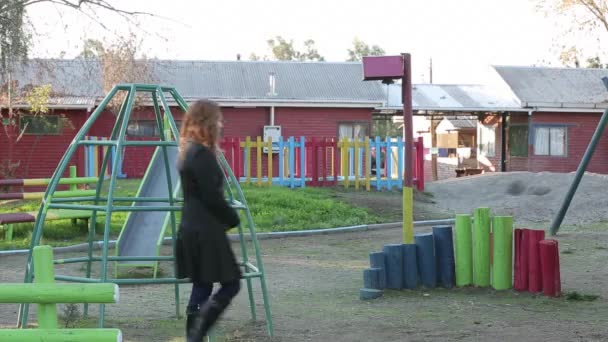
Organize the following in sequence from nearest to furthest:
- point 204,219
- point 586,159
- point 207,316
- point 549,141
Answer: point 204,219
point 207,316
point 586,159
point 549,141

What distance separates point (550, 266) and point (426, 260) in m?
1.16

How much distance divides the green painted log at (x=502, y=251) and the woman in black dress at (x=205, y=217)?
151 inches

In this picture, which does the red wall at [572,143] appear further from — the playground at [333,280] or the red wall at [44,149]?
the playground at [333,280]

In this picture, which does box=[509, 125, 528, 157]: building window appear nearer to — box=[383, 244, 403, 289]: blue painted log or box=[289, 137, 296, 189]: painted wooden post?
box=[289, 137, 296, 189]: painted wooden post

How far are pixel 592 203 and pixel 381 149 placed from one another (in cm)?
583

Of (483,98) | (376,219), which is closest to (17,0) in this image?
(376,219)

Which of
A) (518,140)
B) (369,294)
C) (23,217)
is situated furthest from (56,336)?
(518,140)

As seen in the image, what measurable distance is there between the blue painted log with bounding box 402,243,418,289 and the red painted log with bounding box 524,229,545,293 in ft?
3.51

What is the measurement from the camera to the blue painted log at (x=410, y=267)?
8.59 m

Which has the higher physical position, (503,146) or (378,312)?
(503,146)

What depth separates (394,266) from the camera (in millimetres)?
8570

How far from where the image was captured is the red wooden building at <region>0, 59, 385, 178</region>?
2875 cm

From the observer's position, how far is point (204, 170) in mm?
5180

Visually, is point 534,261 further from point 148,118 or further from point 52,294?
point 148,118
